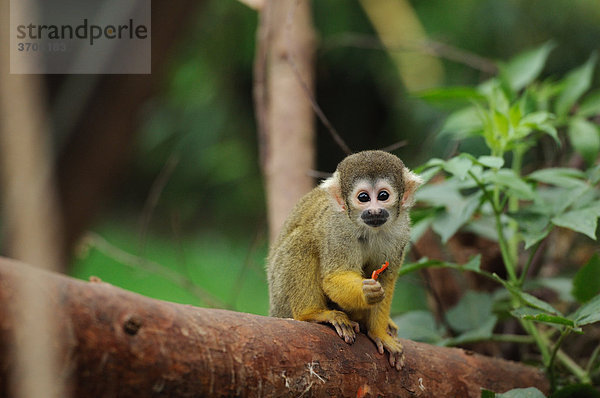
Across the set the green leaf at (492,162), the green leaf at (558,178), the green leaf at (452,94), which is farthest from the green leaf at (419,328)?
the green leaf at (452,94)

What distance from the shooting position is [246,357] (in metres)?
1.67

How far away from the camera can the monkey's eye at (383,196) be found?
245cm

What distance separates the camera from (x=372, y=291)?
7.09 feet

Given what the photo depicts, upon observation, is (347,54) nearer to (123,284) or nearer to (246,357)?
(123,284)

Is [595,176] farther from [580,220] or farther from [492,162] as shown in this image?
[492,162]

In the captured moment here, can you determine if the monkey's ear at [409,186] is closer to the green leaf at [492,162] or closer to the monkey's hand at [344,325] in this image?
the green leaf at [492,162]

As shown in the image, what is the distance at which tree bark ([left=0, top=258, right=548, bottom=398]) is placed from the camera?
1.29 m

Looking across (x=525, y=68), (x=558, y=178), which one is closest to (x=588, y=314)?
(x=558, y=178)

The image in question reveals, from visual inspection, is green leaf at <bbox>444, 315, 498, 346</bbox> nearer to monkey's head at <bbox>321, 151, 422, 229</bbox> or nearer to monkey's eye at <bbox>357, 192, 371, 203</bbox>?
monkey's head at <bbox>321, 151, 422, 229</bbox>

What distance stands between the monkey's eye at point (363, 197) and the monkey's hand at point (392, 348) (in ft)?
1.83

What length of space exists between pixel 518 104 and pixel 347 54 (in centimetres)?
381

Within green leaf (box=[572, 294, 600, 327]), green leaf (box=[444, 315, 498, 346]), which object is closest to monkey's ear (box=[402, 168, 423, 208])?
green leaf (box=[444, 315, 498, 346])

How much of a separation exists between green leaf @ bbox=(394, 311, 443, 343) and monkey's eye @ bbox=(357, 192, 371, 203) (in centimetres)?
76

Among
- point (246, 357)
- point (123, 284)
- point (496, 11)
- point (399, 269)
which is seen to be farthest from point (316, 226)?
point (496, 11)
